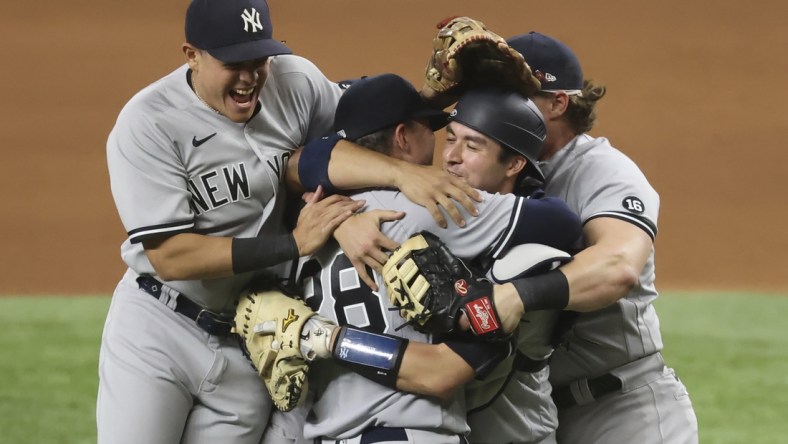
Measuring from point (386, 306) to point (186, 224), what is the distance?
2.96 feet

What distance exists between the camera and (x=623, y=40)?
43.1 ft

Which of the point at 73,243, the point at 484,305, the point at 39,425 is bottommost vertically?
the point at 73,243

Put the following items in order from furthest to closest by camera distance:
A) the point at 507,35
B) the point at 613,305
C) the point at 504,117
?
1. the point at 507,35
2. the point at 613,305
3. the point at 504,117

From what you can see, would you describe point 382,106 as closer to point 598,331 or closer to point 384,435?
point 384,435

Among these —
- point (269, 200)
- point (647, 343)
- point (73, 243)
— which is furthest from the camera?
point (73, 243)

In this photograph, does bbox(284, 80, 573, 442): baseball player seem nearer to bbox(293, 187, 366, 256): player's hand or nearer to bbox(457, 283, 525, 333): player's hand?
bbox(293, 187, 366, 256): player's hand

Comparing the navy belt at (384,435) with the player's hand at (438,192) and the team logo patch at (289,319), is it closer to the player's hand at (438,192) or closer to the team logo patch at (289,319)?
the team logo patch at (289,319)

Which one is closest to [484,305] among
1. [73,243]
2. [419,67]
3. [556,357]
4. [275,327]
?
[275,327]

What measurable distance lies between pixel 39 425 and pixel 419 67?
740 centimetres

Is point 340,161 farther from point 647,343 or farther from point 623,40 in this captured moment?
point 623,40

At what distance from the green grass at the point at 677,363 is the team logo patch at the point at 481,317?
12.6 feet

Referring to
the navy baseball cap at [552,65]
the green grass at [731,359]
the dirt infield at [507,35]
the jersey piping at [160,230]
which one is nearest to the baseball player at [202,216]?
the jersey piping at [160,230]

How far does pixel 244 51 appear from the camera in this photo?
12.3 feet

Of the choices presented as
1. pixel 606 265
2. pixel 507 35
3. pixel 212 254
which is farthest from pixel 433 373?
pixel 507 35
